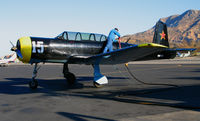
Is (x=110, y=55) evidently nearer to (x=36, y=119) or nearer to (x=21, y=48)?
(x=21, y=48)

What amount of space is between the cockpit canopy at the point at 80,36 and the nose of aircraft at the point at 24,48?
1.79 metres

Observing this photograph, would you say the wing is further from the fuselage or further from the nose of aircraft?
the nose of aircraft

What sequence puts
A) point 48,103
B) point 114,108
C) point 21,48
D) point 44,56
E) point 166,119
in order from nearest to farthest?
point 166,119 → point 114,108 → point 48,103 → point 21,48 → point 44,56

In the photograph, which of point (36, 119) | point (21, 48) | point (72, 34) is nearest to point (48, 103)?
point (36, 119)

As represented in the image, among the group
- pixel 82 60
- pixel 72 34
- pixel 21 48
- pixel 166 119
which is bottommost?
pixel 166 119

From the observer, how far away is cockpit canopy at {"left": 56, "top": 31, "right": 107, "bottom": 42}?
11.2 m

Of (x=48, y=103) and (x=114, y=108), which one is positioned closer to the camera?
(x=114, y=108)

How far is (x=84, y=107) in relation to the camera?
6316 millimetres

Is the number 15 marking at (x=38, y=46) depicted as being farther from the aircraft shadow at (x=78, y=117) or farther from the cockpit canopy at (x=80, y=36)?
the aircraft shadow at (x=78, y=117)

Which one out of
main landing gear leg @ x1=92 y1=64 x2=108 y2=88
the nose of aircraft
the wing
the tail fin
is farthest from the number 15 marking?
the tail fin

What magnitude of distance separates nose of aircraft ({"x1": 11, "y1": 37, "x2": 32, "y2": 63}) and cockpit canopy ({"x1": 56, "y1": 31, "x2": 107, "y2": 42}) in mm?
1790

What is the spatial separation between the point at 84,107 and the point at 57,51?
4.77 metres

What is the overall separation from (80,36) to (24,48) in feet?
9.87

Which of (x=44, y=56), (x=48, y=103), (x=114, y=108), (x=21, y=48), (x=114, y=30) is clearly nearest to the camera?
(x=114, y=108)
